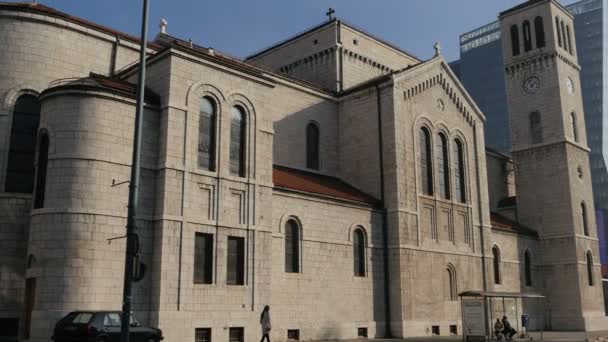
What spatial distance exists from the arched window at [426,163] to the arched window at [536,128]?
1550 cm

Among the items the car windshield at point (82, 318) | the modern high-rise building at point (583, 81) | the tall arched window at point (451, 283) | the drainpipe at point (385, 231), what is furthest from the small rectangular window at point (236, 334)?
the modern high-rise building at point (583, 81)

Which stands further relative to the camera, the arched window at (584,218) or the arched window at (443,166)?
the arched window at (584,218)

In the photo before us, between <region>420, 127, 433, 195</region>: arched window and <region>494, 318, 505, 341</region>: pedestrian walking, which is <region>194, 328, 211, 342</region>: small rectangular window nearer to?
<region>494, 318, 505, 341</region>: pedestrian walking

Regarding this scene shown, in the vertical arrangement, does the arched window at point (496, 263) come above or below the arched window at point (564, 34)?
below

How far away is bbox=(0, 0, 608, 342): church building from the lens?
76.7 ft

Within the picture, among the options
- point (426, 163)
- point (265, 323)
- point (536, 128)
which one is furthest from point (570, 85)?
point (265, 323)

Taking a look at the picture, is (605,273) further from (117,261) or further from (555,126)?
(117,261)

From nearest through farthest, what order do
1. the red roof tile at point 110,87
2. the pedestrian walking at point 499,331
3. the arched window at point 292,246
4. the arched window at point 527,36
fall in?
the red roof tile at point 110,87
the arched window at point 292,246
the pedestrian walking at point 499,331
the arched window at point 527,36

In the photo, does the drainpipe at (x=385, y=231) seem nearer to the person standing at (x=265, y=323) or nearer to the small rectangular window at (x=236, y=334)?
the small rectangular window at (x=236, y=334)

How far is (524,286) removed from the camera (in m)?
45.1

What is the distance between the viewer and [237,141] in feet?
92.0

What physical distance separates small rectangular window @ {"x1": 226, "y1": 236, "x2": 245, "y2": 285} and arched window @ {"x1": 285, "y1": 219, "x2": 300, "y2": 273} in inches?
130

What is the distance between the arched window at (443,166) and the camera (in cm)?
3844

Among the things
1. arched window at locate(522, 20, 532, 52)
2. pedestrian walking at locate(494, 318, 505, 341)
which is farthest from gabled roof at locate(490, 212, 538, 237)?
arched window at locate(522, 20, 532, 52)
